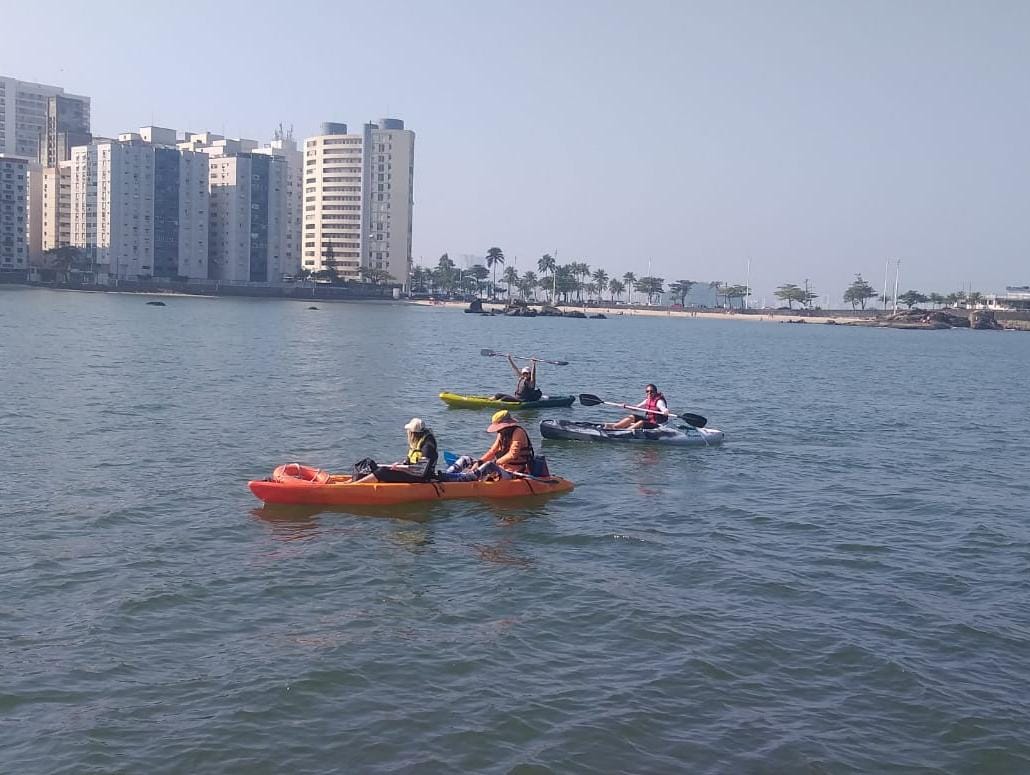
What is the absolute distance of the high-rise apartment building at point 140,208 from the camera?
17550cm

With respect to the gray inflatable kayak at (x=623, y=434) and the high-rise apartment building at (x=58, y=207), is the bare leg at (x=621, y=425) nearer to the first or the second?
the gray inflatable kayak at (x=623, y=434)

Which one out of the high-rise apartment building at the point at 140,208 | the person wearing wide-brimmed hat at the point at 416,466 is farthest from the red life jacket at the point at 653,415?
the high-rise apartment building at the point at 140,208

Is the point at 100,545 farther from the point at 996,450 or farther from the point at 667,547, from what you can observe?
the point at 996,450

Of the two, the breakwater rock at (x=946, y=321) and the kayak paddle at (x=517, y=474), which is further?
the breakwater rock at (x=946, y=321)

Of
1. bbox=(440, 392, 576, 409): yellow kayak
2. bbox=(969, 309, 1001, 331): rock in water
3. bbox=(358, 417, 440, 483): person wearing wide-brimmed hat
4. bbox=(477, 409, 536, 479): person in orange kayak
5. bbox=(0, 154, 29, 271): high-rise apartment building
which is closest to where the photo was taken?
bbox=(358, 417, 440, 483): person wearing wide-brimmed hat

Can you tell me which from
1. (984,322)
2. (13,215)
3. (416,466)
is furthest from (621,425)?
(984,322)

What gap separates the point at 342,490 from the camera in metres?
19.0

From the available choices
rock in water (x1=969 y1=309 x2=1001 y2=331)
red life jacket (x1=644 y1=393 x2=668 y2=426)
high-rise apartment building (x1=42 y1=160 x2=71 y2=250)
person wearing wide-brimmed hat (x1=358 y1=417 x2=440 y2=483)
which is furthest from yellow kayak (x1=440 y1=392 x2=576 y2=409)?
rock in water (x1=969 y1=309 x2=1001 y2=331)

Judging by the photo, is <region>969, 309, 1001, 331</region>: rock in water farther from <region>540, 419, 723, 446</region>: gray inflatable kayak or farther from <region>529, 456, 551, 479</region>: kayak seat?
<region>529, 456, 551, 479</region>: kayak seat

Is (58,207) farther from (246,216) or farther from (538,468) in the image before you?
(538,468)

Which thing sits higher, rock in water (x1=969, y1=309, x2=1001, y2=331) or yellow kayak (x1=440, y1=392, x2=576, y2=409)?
rock in water (x1=969, y1=309, x2=1001, y2=331)

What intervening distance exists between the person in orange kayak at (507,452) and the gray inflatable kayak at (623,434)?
7.61m

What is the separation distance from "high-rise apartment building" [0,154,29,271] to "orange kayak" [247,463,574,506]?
178904 mm

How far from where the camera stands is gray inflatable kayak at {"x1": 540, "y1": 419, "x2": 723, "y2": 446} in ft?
93.9
